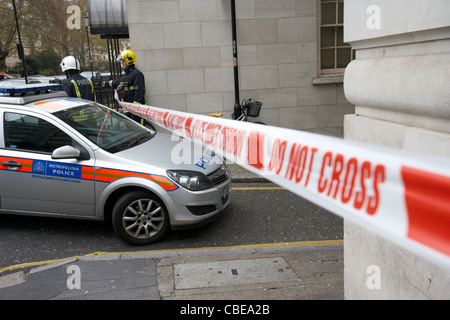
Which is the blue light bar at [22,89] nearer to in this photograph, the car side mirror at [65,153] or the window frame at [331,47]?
the car side mirror at [65,153]

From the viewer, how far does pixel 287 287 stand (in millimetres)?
3641

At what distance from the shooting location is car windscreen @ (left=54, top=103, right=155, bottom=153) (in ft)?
16.6

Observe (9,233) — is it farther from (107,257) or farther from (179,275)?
(179,275)

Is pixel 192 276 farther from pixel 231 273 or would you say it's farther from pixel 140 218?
pixel 140 218

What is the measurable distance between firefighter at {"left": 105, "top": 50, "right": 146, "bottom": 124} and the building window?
4.35 m

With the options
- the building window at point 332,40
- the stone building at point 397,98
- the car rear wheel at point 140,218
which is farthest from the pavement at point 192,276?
the building window at point 332,40

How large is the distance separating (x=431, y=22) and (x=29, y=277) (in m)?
3.87

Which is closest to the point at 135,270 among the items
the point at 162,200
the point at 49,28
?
the point at 162,200

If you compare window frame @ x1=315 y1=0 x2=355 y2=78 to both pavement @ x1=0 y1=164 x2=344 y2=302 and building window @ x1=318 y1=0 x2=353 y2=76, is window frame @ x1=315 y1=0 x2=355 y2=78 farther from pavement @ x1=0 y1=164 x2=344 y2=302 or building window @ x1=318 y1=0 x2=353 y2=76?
pavement @ x1=0 y1=164 x2=344 y2=302

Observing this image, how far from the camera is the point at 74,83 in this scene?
25.7 ft

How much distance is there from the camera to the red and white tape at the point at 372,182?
1.35 m

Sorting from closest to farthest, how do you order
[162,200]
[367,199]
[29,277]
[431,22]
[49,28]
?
[367,199] → [431,22] → [29,277] → [162,200] → [49,28]

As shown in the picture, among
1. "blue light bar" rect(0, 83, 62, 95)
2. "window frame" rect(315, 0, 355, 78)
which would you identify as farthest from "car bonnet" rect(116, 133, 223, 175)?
"window frame" rect(315, 0, 355, 78)

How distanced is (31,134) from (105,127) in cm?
88
